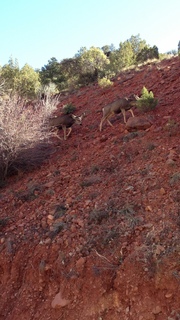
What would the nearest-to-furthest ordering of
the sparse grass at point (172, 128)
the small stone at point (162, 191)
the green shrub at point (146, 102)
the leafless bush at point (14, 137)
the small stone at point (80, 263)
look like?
the small stone at point (80, 263) → the small stone at point (162, 191) → the sparse grass at point (172, 128) → the leafless bush at point (14, 137) → the green shrub at point (146, 102)

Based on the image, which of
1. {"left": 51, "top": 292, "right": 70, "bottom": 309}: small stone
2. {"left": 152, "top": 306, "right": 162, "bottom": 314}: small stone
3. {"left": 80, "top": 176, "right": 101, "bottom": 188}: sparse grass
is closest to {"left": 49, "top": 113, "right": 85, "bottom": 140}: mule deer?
{"left": 80, "top": 176, "right": 101, "bottom": 188}: sparse grass

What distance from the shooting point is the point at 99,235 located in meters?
4.97

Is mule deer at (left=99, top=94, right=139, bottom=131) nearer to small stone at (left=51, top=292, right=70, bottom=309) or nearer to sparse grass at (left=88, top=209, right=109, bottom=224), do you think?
sparse grass at (left=88, top=209, right=109, bottom=224)

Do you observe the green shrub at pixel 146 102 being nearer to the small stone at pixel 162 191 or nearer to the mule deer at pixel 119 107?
the mule deer at pixel 119 107

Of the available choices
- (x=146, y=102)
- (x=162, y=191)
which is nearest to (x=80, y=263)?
(x=162, y=191)

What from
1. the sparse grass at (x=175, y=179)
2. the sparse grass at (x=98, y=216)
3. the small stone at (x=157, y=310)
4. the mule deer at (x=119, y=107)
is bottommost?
the small stone at (x=157, y=310)

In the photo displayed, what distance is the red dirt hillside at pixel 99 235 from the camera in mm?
4090

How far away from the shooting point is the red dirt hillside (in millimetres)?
4090

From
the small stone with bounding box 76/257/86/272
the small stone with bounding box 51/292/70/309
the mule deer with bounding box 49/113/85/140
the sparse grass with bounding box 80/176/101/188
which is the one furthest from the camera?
the mule deer with bounding box 49/113/85/140

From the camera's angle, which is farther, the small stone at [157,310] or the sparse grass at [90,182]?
the sparse grass at [90,182]

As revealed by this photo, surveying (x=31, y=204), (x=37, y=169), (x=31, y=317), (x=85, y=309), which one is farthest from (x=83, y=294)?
(x=37, y=169)

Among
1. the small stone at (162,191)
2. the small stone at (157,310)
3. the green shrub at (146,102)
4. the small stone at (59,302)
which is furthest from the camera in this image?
the green shrub at (146,102)

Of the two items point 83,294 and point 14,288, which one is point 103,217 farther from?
point 14,288

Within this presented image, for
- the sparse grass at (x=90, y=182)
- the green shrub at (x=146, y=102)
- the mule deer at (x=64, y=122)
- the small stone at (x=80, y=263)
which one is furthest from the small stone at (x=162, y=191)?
the mule deer at (x=64, y=122)
